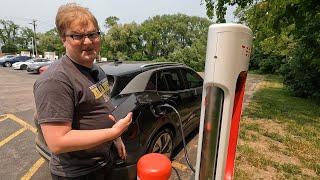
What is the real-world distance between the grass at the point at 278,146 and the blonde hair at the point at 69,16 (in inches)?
122

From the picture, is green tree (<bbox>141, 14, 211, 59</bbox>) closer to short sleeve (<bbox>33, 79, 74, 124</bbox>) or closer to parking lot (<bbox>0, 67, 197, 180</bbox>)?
parking lot (<bbox>0, 67, 197, 180</bbox>)

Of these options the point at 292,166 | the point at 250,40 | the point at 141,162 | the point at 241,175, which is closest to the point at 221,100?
the point at 250,40

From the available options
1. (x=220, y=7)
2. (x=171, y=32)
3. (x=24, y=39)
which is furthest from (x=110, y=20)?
(x=220, y=7)

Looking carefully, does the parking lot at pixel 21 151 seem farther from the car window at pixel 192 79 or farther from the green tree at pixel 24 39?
the green tree at pixel 24 39

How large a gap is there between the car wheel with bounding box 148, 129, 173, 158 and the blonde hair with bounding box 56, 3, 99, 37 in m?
2.22

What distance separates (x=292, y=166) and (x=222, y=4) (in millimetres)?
5511

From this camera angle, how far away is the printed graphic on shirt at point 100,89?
167cm

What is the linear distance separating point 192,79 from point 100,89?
3583 millimetres

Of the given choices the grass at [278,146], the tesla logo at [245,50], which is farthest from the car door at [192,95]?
the tesla logo at [245,50]

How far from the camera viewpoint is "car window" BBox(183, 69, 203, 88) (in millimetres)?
4997

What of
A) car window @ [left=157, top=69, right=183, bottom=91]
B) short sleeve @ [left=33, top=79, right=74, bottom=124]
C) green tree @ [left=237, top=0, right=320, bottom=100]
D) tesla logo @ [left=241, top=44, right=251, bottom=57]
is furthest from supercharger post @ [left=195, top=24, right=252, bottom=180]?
green tree @ [left=237, top=0, right=320, bottom=100]

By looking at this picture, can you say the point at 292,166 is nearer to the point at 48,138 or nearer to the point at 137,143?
the point at 137,143

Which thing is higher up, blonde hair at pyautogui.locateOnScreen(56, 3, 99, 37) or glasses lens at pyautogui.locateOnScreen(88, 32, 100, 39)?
blonde hair at pyautogui.locateOnScreen(56, 3, 99, 37)

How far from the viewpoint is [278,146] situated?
16.5 feet
